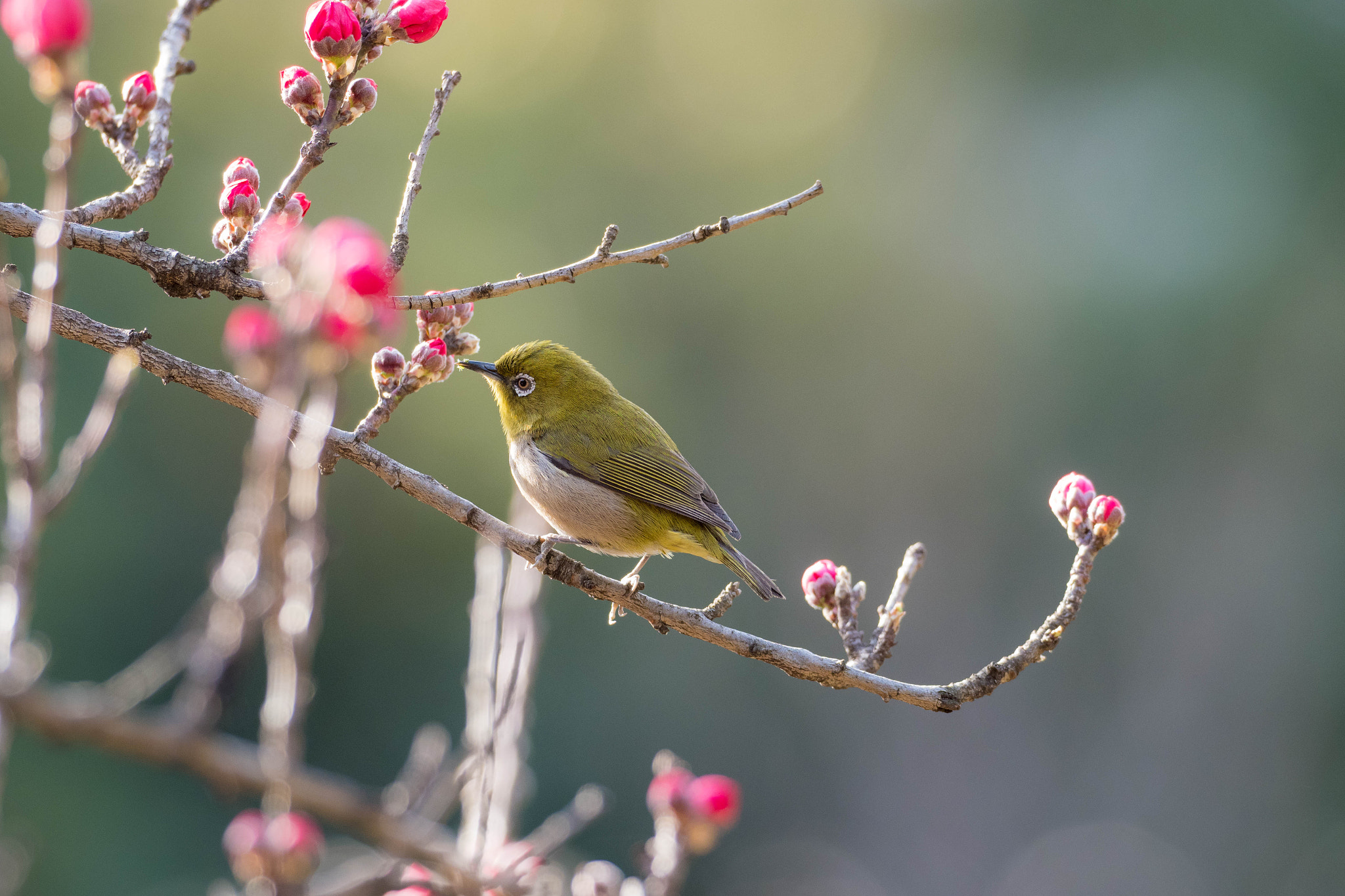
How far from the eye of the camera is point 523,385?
5.20 m

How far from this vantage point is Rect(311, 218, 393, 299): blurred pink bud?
133cm

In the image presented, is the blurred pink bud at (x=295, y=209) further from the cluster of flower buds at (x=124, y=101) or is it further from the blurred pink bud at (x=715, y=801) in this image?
the blurred pink bud at (x=715, y=801)

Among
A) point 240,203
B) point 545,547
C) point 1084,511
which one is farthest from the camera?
point 545,547

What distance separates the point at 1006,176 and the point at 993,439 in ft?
20.7

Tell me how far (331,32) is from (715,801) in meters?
2.24

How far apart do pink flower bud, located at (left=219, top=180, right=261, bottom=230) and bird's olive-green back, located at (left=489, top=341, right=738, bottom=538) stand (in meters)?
2.18

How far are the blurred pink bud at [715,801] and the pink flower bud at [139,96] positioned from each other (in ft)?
7.47

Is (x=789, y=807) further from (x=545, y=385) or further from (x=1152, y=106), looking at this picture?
(x=1152, y=106)

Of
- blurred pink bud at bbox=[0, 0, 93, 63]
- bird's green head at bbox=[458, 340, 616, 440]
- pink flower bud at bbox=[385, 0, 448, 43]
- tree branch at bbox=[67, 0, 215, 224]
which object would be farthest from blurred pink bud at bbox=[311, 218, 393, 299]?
bird's green head at bbox=[458, 340, 616, 440]

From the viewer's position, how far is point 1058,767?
64.0ft

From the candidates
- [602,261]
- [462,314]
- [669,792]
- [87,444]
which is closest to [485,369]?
[462,314]

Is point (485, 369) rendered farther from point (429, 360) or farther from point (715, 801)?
point (715, 801)

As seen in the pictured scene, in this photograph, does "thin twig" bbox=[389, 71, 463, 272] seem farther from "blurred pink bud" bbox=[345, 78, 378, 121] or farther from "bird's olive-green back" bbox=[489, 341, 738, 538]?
"bird's olive-green back" bbox=[489, 341, 738, 538]

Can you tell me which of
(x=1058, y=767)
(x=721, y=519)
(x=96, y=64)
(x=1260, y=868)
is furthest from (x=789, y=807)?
(x=96, y=64)
